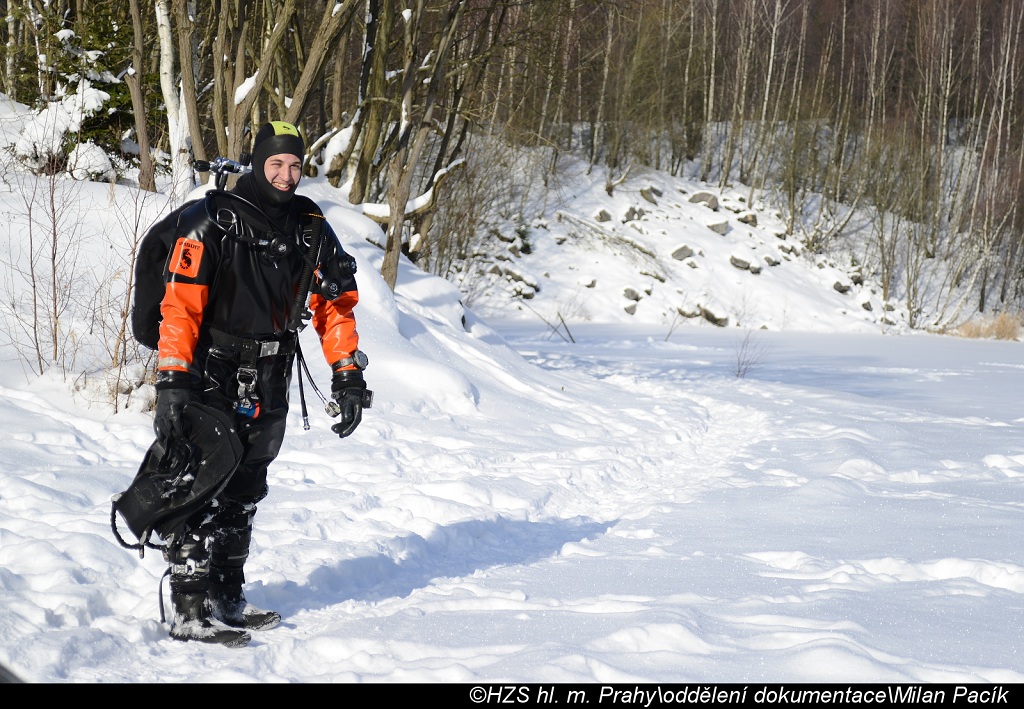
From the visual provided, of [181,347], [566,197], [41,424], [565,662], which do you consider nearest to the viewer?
[565,662]

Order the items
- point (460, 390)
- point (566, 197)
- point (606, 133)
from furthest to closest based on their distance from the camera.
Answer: point (606, 133)
point (566, 197)
point (460, 390)

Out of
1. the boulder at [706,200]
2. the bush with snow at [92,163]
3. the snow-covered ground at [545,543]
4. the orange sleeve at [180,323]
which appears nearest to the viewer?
the snow-covered ground at [545,543]

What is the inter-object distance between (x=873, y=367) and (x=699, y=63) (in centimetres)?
2040

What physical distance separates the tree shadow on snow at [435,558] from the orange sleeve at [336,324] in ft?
3.30

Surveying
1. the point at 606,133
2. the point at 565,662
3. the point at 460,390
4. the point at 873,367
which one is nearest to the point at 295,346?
the point at 565,662

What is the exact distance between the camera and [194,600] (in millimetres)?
3061

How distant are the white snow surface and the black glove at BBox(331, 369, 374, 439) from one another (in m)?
0.77

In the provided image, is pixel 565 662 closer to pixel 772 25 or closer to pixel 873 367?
pixel 873 367

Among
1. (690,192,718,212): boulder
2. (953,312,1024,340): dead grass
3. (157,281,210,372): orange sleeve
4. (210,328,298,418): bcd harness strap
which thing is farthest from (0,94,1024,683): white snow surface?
(690,192,718,212): boulder

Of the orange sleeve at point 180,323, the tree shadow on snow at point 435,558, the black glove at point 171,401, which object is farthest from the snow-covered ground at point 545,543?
the orange sleeve at point 180,323

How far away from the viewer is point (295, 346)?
3391 millimetres

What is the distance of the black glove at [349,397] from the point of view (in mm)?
3444

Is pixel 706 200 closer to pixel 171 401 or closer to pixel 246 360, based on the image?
pixel 246 360

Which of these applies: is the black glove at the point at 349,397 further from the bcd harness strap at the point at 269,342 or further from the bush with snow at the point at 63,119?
the bush with snow at the point at 63,119
